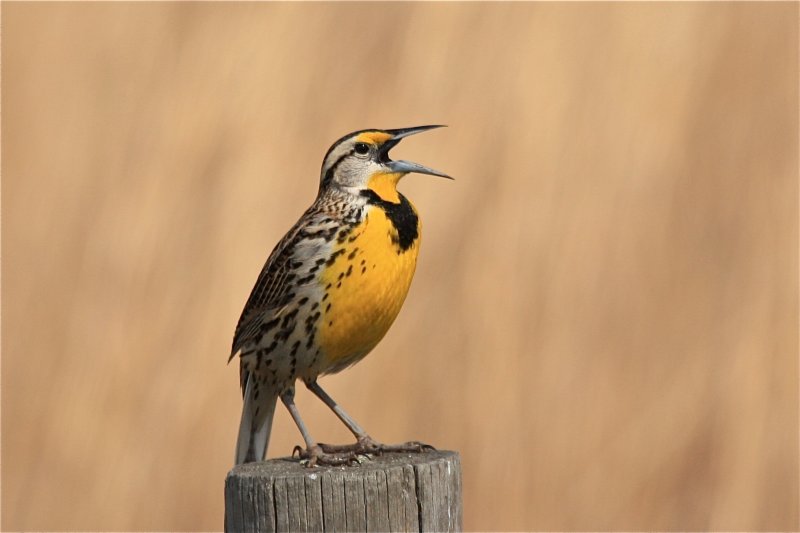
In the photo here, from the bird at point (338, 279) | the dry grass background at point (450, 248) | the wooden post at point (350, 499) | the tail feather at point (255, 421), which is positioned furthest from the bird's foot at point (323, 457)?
the dry grass background at point (450, 248)

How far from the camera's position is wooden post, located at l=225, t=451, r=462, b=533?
1690 millimetres

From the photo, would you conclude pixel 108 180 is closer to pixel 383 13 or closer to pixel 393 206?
pixel 383 13

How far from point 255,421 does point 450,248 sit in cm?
84

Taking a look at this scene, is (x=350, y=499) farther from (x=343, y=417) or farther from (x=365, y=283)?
(x=343, y=417)

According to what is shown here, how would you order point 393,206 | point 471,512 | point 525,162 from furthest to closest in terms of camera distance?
point 525,162 → point 471,512 → point 393,206

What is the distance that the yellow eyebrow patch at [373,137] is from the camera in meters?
2.51

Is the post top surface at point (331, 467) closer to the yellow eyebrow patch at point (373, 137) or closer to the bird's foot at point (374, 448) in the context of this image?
the bird's foot at point (374, 448)

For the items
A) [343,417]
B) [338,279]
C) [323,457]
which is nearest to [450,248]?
[343,417]

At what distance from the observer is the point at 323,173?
257 cm

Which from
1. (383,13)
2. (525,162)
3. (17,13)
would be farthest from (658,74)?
(17,13)

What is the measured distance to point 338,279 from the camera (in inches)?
93.0

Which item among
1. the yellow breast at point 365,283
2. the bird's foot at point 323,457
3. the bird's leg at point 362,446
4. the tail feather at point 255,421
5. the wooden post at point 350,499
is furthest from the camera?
the tail feather at point 255,421

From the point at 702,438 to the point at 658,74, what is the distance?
95cm

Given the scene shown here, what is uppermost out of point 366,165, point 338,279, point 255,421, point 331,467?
point 366,165
